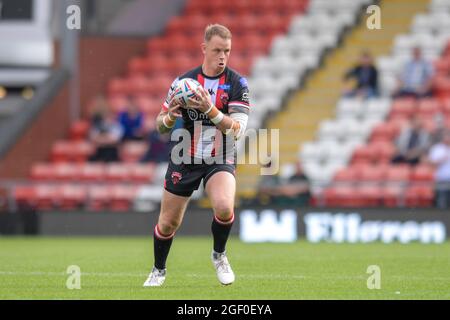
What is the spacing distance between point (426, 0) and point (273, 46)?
3402 millimetres

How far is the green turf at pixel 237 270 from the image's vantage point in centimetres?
1039

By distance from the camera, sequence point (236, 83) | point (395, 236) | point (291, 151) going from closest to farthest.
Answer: point (236, 83) → point (395, 236) → point (291, 151)

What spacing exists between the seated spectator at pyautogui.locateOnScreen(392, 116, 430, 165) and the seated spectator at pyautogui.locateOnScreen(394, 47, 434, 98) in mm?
1465

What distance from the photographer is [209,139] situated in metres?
10.8

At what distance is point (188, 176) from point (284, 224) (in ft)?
34.8

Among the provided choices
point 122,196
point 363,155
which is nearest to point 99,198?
point 122,196

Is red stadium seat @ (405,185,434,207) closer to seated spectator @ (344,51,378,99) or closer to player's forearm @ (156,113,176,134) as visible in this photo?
seated spectator @ (344,51,378,99)

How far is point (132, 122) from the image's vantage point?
24.5m

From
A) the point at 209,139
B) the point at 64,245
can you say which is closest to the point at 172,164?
the point at 209,139

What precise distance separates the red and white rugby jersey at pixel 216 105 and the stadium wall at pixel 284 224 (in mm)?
10305

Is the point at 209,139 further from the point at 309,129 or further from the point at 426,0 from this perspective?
the point at 426,0

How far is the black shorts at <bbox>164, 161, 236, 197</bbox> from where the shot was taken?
35.2 ft

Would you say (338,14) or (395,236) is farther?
(338,14)

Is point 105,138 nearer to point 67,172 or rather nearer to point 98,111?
point 98,111
